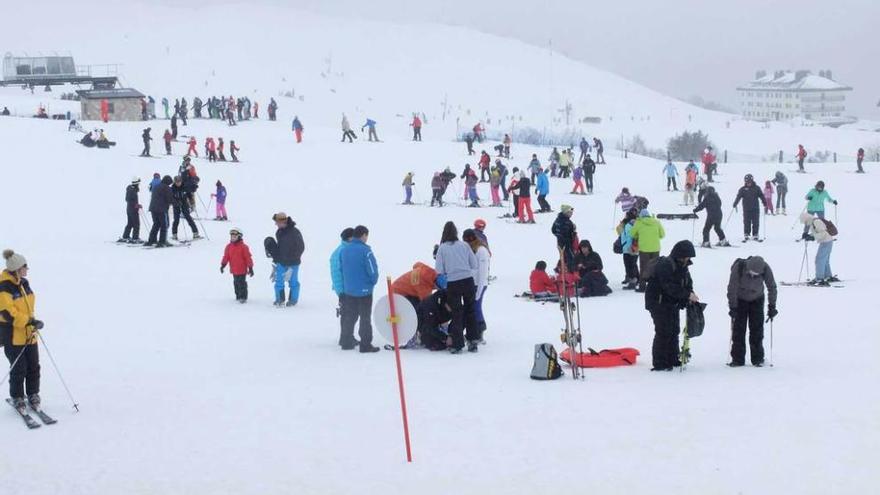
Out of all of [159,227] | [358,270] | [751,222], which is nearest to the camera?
[358,270]

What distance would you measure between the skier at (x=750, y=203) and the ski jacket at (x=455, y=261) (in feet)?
45.9

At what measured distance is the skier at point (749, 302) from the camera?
1201cm

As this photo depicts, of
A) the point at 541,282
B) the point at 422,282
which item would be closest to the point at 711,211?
the point at 541,282

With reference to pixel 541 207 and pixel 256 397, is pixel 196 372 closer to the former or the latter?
pixel 256 397

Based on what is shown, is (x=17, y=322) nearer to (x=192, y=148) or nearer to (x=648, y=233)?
(x=648, y=233)

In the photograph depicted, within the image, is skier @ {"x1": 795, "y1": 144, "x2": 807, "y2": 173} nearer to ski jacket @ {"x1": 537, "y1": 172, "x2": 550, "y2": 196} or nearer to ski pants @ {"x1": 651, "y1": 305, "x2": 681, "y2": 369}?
ski jacket @ {"x1": 537, "y1": 172, "x2": 550, "y2": 196}

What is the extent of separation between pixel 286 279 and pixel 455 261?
5167 millimetres

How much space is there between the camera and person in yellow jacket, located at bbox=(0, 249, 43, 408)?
10.1 meters

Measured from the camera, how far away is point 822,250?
19.4 metres

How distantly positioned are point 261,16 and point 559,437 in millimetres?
147807

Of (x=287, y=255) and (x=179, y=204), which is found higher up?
(x=179, y=204)

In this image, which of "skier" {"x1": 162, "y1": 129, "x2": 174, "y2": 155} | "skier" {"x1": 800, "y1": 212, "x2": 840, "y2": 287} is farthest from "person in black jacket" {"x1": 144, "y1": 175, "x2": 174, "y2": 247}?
"skier" {"x1": 162, "y1": 129, "x2": 174, "y2": 155}

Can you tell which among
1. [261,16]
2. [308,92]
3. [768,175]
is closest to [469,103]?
[308,92]

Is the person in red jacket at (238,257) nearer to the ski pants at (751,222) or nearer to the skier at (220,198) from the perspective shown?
the skier at (220,198)
